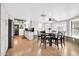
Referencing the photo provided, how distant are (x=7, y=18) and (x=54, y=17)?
1.43 metres

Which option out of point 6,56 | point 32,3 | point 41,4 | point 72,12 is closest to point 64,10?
point 72,12

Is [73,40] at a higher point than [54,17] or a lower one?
lower

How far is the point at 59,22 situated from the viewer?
3.21 m

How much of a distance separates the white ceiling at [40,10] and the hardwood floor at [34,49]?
0.66 meters

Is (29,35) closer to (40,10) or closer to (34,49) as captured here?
(34,49)

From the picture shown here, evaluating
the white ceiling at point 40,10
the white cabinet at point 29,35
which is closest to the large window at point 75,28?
the white ceiling at point 40,10

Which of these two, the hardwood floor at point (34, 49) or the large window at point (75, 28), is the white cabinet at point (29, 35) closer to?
the hardwood floor at point (34, 49)

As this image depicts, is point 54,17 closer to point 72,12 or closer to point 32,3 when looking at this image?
point 72,12

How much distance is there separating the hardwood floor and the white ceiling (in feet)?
2.16

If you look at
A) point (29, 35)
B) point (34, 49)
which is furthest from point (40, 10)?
point (34, 49)

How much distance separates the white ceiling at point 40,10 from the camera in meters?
3.06

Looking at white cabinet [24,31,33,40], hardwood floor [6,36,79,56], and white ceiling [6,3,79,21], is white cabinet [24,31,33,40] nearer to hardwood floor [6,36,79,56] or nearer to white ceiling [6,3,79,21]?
hardwood floor [6,36,79,56]

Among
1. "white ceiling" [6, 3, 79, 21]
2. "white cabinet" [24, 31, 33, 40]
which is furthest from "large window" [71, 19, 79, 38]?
"white cabinet" [24, 31, 33, 40]

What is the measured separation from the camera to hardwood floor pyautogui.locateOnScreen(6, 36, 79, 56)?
10.4ft
